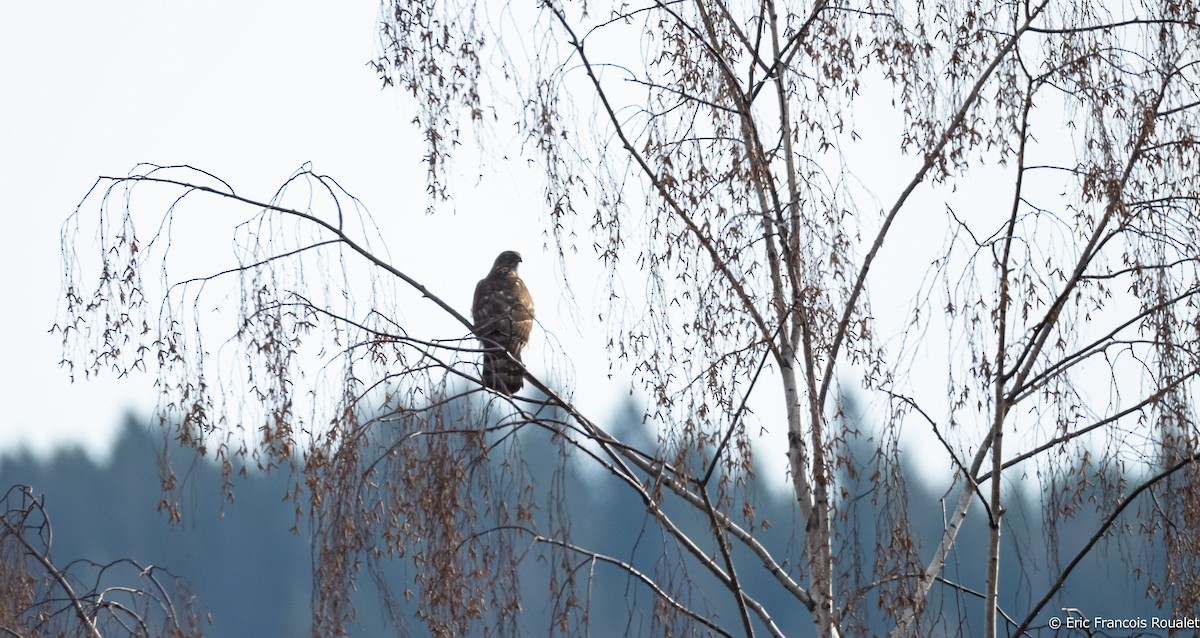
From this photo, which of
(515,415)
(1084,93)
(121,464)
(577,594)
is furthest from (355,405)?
(121,464)

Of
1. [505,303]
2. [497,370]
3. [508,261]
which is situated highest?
[508,261]

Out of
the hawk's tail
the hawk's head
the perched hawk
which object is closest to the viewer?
the hawk's tail

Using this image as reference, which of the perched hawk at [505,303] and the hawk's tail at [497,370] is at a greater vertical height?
the perched hawk at [505,303]

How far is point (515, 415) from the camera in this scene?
4605mm

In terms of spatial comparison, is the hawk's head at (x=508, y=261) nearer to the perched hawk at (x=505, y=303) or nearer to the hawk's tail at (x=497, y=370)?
the perched hawk at (x=505, y=303)

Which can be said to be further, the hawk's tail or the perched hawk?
the perched hawk

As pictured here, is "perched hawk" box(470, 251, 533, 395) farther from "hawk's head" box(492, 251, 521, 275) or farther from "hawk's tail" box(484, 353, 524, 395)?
"hawk's tail" box(484, 353, 524, 395)

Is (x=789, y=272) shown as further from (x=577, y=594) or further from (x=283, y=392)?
(x=283, y=392)

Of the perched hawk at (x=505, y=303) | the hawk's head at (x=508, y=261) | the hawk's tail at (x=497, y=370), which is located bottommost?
the hawk's tail at (x=497, y=370)

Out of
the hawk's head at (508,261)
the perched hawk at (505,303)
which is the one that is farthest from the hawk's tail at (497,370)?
the hawk's head at (508,261)

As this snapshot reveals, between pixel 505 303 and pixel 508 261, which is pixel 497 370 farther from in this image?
pixel 508 261

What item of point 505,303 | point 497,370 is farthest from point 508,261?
point 497,370

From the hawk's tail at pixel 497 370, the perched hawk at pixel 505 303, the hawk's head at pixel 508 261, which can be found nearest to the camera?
the hawk's tail at pixel 497 370

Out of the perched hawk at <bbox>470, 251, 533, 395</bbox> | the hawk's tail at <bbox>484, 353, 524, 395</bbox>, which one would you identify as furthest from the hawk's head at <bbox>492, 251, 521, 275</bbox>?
the hawk's tail at <bbox>484, 353, 524, 395</bbox>
